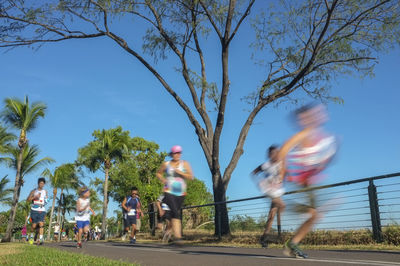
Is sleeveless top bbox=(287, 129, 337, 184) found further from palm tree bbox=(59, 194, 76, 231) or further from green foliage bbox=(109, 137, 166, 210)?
palm tree bbox=(59, 194, 76, 231)

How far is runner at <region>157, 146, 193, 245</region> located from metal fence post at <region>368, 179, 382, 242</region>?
14.6 feet

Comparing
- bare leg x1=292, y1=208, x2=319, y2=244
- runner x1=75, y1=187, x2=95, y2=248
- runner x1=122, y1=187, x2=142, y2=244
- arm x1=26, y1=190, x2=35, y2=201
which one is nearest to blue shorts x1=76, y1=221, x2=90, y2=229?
runner x1=75, y1=187, x2=95, y2=248

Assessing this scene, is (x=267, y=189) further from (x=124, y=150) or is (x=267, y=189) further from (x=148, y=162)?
(x=148, y=162)

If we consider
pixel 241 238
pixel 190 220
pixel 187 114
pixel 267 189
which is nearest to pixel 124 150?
pixel 190 220

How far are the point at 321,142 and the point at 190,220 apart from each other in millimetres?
18845

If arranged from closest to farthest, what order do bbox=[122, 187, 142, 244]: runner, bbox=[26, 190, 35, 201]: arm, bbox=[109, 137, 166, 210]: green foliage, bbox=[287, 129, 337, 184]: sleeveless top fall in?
bbox=[287, 129, 337, 184]: sleeveless top < bbox=[26, 190, 35, 201]: arm < bbox=[122, 187, 142, 244]: runner < bbox=[109, 137, 166, 210]: green foliage

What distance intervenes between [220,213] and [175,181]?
700 cm

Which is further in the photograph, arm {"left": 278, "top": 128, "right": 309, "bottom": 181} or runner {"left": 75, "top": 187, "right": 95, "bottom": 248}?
runner {"left": 75, "top": 187, "right": 95, "bottom": 248}

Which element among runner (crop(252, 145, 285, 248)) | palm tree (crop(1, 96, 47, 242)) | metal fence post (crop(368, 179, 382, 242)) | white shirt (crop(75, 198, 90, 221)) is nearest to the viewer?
runner (crop(252, 145, 285, 248))

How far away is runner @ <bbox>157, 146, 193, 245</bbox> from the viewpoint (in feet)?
24.5

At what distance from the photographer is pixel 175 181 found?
748cm

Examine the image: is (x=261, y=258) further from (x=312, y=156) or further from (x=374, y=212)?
(x=374, y=212)

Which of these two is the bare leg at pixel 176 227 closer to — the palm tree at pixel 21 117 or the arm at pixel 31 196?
the arm at pixel 31 196

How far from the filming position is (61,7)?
15.4 meters
